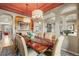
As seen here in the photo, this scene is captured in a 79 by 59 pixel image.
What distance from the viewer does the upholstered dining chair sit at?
2195 mm

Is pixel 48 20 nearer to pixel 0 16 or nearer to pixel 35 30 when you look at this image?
pixel 35 30

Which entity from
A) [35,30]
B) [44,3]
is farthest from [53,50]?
[44,3]

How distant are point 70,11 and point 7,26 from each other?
1002 millimetres

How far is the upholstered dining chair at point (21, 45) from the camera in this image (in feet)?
7.20

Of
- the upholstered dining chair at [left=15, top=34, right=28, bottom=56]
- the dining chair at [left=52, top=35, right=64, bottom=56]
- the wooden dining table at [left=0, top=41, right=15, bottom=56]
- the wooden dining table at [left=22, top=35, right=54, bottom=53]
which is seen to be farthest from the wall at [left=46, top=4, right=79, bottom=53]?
the wooden dining table at [left=0, top=41, right=15, bottom=56]

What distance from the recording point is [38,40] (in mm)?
2215

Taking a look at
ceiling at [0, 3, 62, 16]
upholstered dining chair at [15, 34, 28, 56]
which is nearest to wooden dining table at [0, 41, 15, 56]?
upholstered dining chair at [15, 34, 28, 56]

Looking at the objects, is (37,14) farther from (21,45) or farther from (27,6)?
(21,45)

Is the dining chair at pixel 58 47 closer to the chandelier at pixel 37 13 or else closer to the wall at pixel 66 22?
the wall at pixel 66 22

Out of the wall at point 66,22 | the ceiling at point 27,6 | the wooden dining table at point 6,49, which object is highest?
the ceiling at point 27,6

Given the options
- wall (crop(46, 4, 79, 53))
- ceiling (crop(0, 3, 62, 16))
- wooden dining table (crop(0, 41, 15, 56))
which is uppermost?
ceiling (crop(0, 3, 62, 16))

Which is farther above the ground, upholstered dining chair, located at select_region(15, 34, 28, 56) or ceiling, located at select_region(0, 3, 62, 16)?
ceiling, located at select_region(0, 3, 62, 16)

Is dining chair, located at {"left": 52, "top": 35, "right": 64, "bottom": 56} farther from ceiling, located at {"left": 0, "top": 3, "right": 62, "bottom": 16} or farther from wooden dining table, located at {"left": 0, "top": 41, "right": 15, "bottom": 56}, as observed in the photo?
wooden dining table, located at {"left": 0, "top": 41, "right": 15, "bottom": 56}

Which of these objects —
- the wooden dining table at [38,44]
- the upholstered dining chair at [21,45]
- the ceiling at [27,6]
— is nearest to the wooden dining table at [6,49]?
the upholstered dining chair at [21,45]
